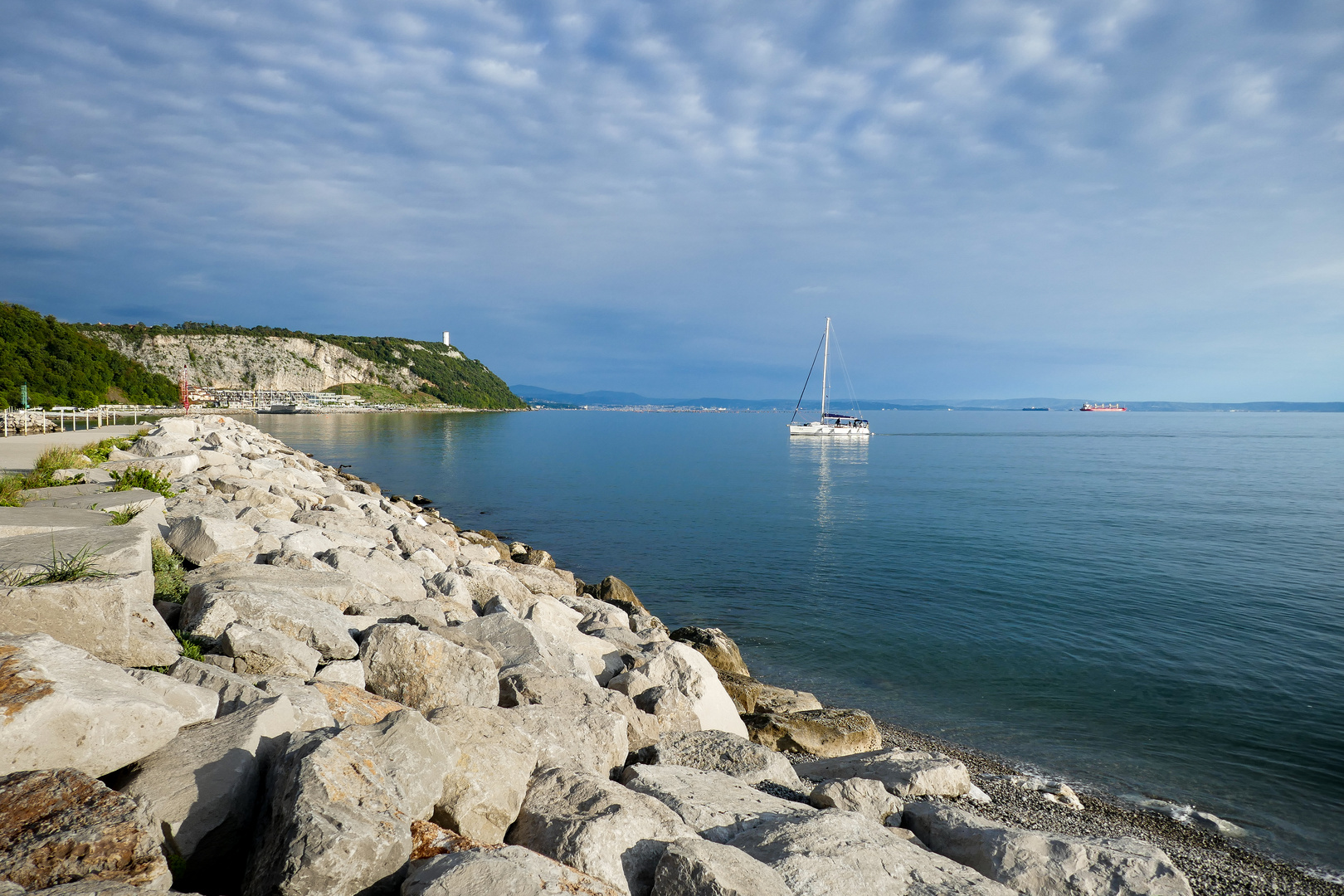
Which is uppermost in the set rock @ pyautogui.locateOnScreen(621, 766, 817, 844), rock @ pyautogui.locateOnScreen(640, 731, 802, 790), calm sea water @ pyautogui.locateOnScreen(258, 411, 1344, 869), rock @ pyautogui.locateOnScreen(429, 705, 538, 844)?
Result: rock @ pyautogui.locateOnScreen(429, 705, 538, 844)

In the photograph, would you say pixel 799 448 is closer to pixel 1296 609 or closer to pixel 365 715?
pixel 1296 609

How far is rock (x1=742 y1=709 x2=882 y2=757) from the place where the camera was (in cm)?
999

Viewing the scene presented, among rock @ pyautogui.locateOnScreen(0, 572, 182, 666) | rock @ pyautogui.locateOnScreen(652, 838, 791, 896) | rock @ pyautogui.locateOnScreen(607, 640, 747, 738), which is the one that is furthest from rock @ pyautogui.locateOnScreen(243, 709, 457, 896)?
rock @ pyautogui.locateOnScreen(607, 640, 747, 738)

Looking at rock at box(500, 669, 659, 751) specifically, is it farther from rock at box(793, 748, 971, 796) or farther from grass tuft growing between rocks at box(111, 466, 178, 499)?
grass tuft growing between rocks at box(111, 466, 178, 499)

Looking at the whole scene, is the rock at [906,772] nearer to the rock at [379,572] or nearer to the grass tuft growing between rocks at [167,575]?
the rock at [379,572]

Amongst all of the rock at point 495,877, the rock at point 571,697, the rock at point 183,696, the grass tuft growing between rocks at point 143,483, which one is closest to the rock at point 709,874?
the rock at point 495,877

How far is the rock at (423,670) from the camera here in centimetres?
670

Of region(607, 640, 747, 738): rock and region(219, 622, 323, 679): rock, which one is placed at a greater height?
region(219, 622, 323, 679): rock

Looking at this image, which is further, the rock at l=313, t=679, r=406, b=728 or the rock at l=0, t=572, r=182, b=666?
the rock at l=313, t=679, r=406, b=728

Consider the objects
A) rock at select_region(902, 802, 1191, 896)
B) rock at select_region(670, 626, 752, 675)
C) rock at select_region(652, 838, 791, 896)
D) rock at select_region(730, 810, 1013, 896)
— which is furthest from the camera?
rock at select_region(670, 626, 752, 675)

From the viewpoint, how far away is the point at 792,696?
11.6m

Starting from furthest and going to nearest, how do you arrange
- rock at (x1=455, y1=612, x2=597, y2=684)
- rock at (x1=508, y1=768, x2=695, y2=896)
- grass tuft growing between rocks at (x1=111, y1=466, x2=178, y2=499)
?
grass tuft growing between rocks at (x1=111, y1=466, x2=178, y2=499)
rock at (x1=455, y1=612, x2=597, y2=684)
rock at (x1=508, y1=768, x2=695, y2=896)

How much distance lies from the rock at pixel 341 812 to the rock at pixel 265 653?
7.34ft

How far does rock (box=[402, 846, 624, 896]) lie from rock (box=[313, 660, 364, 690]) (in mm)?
3039
